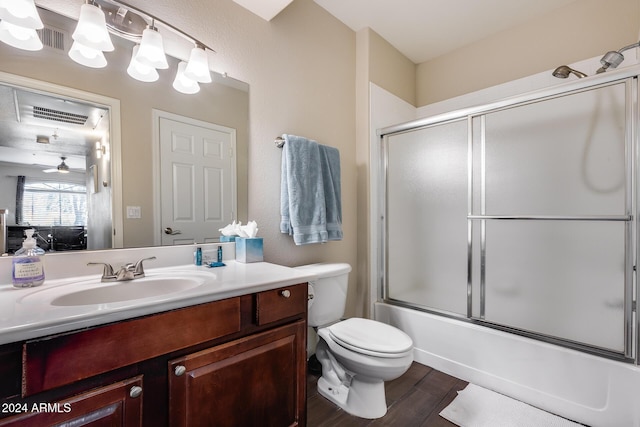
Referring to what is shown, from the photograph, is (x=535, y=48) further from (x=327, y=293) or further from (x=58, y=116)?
(x=58, y=116)

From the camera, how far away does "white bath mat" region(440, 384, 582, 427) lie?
1.39m

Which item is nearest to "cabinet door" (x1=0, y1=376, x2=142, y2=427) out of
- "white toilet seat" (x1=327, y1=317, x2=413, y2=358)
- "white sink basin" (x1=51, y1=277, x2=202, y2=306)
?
"white sink basin" (x1=51, y1=277, x2=202, y2=306)

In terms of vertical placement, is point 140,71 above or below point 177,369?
above

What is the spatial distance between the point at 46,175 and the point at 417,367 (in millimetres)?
2239

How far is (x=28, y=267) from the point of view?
35.9 inches

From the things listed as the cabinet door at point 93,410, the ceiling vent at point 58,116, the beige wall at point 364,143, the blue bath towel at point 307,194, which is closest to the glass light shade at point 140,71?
the ceiling vent at point 58,116

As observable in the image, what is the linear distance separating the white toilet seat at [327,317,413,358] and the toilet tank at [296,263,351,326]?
0.11m

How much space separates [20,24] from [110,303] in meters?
0.99

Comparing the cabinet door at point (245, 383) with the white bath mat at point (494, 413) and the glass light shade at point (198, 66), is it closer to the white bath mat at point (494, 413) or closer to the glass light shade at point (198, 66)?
the white bath mat at point (494, 413)

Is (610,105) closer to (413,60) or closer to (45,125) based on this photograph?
(413,60)

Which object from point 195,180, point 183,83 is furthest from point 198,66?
point 195,180

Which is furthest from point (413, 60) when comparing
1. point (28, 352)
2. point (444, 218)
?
point (28, 352)

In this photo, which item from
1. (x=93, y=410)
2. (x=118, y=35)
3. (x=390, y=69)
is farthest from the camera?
(x=390, y=69)

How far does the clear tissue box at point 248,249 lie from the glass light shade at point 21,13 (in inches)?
41.9
